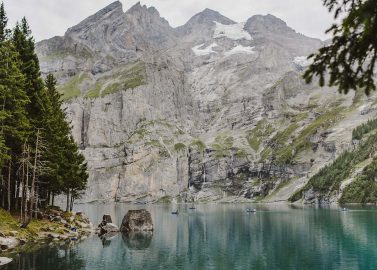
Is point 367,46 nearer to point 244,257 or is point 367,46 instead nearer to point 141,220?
point 244,257

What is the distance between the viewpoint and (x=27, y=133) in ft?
190

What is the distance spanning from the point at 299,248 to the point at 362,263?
13.6 meters

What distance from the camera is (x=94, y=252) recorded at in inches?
2377

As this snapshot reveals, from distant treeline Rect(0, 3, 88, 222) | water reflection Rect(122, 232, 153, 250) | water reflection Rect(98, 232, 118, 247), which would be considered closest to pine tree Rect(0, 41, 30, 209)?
distant treeline Rect(0, 3, 88, 222)

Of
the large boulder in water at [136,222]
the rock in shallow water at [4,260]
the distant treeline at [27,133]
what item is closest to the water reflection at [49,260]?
the rock in shallow water at [4,260]

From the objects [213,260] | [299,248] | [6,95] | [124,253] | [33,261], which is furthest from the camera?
[299,248]

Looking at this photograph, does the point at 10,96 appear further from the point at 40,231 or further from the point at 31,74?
the point at 40,231

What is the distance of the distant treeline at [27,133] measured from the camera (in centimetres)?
5544

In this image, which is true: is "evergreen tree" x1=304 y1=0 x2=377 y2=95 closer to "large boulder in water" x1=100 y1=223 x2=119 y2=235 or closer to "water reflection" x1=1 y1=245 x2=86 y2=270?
"water reflection" x1=1 y1=245 x2=86 y2=270

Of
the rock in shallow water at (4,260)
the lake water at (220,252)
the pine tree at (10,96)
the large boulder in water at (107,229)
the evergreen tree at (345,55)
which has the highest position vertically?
the pine tree at (10,96)

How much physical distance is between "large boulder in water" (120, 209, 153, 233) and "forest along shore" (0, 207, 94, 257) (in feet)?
24.2

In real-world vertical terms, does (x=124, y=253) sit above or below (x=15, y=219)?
below

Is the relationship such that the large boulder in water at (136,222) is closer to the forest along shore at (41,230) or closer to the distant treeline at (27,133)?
the forest along shore at (41,230)

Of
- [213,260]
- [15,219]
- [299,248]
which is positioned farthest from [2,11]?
[299,248]
